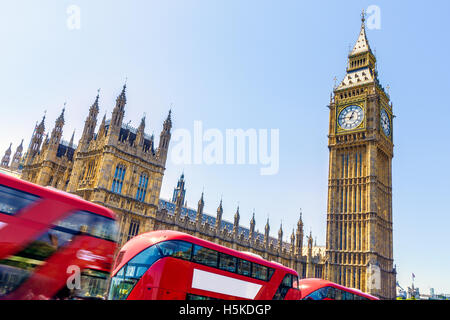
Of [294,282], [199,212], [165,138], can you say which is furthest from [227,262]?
[199,212]

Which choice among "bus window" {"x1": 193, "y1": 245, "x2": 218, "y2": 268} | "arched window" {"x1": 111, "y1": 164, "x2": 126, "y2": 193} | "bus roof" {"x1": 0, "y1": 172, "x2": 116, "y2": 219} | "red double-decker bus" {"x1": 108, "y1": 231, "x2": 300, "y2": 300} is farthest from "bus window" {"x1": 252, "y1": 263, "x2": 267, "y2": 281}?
"arched window" {"x1": 111, "y1": 164, "x2": 126, "y2": 193}

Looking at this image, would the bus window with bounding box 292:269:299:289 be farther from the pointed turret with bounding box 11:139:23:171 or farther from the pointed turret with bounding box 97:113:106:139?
the pointed turret with bounding box 11:139:23:171

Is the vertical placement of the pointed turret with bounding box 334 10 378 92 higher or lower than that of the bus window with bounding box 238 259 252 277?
higher

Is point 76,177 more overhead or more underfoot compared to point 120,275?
more overhead

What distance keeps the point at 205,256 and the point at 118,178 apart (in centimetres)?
2373

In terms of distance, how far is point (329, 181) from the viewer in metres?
70.1

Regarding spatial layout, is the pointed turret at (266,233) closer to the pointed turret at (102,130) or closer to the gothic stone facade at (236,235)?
the gothic stone facade at (236,235)

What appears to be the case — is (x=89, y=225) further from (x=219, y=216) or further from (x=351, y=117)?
(x=351, y=117)

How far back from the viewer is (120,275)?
17203 mm

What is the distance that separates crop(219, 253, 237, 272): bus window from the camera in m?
19.0

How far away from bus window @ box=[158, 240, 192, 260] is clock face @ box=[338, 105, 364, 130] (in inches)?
2334

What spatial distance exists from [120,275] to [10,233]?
20.7 feet
